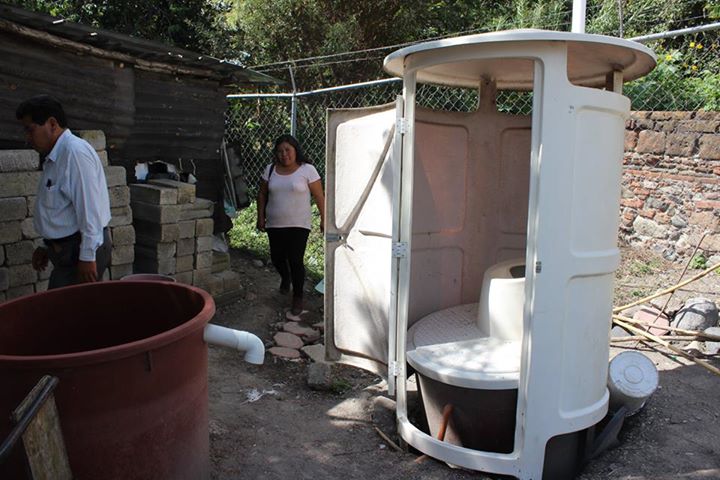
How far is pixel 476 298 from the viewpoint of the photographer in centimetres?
504

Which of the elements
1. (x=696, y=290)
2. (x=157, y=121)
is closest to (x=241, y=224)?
(x=157, y=121)

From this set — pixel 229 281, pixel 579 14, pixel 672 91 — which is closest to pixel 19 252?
pixel 229 281

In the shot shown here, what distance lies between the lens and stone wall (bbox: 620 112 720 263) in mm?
6691

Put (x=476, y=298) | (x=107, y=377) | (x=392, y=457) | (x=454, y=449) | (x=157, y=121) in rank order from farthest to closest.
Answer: (x=157, y=121) < (x=476, y=298) < (x=392, y=457) < (x=454, y=449) < (x=107, y=377)

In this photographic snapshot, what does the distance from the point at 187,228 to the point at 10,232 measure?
1652mm

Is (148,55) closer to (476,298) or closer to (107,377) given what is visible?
(476,298)

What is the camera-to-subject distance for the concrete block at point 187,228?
6195mm

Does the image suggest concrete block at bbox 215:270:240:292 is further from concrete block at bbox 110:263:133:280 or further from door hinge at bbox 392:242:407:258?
door hinge at bbox 392:242:407:258

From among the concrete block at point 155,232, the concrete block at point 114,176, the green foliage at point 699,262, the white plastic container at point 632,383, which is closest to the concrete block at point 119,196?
the concrete block at point 114,176

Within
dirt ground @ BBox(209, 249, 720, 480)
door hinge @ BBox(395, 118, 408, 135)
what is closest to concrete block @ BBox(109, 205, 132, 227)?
dirt ground @ BBox(209, 249, 720, 480)

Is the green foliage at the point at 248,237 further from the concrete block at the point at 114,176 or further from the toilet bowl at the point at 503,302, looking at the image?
the toilet bowl at the point at 503,302

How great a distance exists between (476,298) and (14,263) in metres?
3.78

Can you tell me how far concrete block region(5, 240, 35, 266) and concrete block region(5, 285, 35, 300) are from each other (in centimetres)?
21

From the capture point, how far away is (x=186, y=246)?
6.29m
